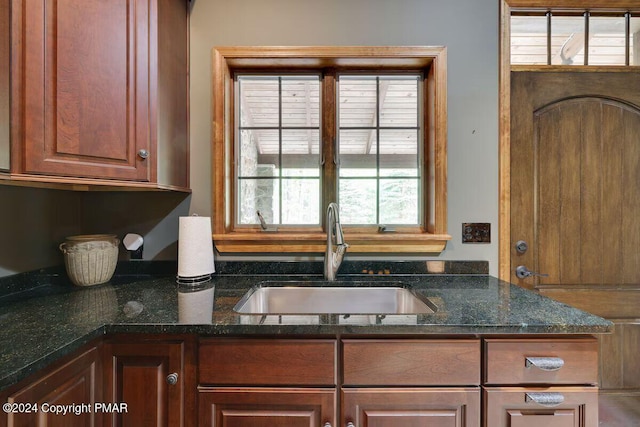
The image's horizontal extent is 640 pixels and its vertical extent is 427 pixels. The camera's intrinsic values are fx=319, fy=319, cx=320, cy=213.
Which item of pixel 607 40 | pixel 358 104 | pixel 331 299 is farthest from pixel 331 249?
pixel 607 40

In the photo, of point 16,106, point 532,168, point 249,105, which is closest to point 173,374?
point 16,106

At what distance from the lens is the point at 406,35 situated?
5.29 feet

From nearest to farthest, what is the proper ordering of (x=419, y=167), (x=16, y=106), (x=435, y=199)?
(x=16, y=106) → (x=435, y=199) → (x=419, y=167)

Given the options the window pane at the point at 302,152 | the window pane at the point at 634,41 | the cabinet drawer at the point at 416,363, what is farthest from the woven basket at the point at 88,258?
the window pane at the point at 634,41

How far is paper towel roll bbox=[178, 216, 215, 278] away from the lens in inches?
57.2

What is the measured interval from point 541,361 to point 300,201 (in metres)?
1.21

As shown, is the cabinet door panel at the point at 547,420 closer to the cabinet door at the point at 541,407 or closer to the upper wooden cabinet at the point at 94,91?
the cabinet door at the point at 541,407

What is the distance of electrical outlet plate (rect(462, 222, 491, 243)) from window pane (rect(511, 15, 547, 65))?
0.88 m

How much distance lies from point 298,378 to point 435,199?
106 cm

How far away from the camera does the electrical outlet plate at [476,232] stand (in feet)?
5.33

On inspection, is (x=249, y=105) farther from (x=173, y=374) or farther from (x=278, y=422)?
(x=278, y=422)

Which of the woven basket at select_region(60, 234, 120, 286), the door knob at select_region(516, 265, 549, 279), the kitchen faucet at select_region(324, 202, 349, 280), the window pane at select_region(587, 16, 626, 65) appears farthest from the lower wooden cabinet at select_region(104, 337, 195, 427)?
the window pane at select_region(587, 16, 626, 65)

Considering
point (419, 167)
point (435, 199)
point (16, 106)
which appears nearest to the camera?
point (16, 106)

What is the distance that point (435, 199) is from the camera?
5.25ft
